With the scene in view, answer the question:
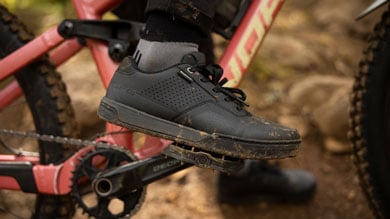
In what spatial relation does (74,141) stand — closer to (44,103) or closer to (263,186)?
(44,103)

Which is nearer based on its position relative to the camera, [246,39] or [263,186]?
[246,39]

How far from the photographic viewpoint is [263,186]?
2100 millimetres

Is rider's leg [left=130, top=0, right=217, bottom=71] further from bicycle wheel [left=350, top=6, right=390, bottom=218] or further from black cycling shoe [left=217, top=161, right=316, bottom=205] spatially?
black cycling shoe [left=217, top=161, right=316, bottom=205]

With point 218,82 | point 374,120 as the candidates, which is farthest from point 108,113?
point 374,120

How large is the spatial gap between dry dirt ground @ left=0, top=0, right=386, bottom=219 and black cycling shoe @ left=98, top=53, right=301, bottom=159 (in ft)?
2.71

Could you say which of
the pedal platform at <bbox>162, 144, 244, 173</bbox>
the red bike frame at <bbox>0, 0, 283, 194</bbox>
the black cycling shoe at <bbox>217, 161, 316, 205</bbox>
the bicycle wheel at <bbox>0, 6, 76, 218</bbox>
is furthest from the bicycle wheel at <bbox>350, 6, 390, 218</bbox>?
the bicycle wheel at <bbox>0, 6, 76, 218</bbox>

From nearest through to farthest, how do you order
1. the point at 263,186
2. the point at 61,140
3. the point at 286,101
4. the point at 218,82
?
the point at 218,82 → the point at 61,140 → the point at 263,186 → the point at 286,101

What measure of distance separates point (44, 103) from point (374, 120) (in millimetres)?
1011

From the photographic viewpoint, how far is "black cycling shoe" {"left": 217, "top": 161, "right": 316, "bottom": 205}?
207cm

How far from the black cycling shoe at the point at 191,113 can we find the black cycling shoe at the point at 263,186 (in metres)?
0.82

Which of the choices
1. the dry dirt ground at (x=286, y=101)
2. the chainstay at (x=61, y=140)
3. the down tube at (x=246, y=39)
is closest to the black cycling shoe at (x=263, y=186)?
the dry dirt ground at (x=286, y=101)

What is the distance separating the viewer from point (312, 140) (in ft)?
8.42

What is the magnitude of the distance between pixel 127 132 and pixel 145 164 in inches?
4.7

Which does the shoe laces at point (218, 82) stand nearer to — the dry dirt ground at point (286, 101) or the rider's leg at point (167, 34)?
the rider's leg at point (167, 34)
